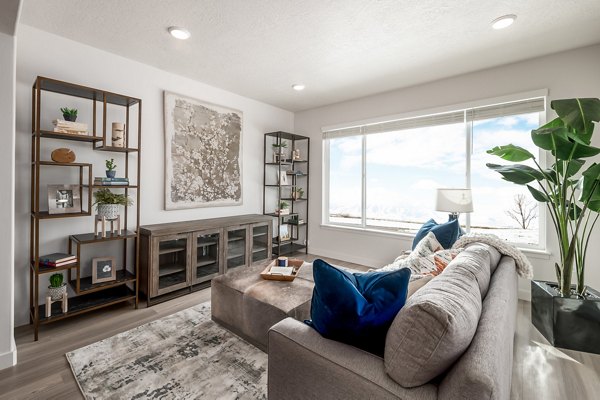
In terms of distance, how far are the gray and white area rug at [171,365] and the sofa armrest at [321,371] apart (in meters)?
0.62

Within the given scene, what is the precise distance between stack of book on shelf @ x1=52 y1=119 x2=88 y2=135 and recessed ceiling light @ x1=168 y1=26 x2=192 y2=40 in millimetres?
1136

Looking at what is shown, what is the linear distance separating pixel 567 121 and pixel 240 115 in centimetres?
359

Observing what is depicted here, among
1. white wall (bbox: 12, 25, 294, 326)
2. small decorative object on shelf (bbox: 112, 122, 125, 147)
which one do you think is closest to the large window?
white wall (bbox: 12, 25, 294, 326)

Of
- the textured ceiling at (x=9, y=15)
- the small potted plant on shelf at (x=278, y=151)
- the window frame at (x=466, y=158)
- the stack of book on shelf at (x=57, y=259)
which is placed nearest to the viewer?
the textured ceiling at (x=9, y=15)

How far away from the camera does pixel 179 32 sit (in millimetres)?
2426

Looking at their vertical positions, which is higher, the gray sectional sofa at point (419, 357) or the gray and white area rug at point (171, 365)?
the gray sectional sofa at point (419, 357)

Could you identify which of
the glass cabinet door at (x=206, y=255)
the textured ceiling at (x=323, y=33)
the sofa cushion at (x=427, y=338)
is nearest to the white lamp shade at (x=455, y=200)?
the textured ceiling at (x=323, y=33)

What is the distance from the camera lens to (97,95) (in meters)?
2.56

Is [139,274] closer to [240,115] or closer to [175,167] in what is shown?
[175,167]

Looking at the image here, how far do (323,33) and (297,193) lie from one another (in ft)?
9.26

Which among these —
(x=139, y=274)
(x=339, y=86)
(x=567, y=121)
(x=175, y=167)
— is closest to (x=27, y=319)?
(x=139, y=274)

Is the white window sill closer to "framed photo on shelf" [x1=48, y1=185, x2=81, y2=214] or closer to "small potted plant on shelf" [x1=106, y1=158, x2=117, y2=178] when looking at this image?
"small potted plant on shelf" [x1=106, y1=158, x2=117, y2=178]

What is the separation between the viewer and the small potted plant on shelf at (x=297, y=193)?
4816 mm

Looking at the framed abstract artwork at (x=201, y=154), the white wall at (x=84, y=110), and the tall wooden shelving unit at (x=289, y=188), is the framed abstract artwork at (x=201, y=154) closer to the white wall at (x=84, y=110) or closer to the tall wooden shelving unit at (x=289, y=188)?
the white wall at (x=84, y=110)
